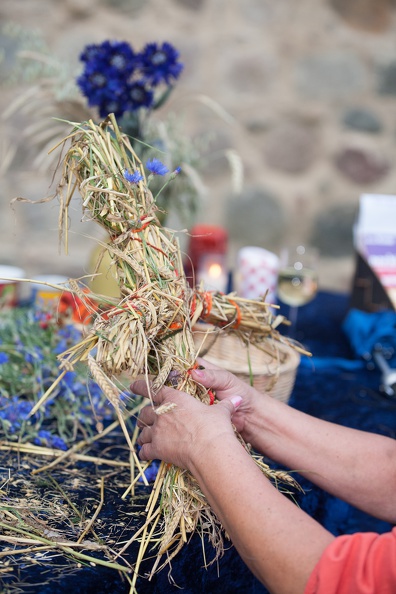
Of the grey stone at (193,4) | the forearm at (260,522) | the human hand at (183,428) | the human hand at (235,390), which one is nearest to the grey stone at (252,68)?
the grey stone at (193,4)

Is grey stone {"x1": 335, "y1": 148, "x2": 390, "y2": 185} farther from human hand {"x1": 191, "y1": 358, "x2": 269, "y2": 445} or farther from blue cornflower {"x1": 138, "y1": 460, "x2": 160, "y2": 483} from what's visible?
blue cornflower {"x1": 138, "y1": 460, "x2": 160, "y2": 483}

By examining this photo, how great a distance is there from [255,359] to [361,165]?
1636 mm

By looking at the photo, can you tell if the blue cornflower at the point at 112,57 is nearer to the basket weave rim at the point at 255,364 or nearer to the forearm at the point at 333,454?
the basket weave rim at the point at 255,364

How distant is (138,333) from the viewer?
0.84m

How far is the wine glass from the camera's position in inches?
65.2

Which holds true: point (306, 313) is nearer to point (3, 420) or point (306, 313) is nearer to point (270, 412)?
point (270, 412)

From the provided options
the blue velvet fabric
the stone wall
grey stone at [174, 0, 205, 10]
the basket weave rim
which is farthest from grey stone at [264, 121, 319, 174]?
the basket weave rim

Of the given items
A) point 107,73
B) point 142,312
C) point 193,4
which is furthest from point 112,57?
point 193,4

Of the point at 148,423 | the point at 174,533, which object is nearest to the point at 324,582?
the point at 174,533

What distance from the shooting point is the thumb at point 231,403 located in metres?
0.90

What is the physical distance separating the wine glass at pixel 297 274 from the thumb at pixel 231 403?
2.43 feet

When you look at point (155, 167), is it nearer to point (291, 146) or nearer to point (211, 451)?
point (211, 451)

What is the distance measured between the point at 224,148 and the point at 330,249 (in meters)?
0.62

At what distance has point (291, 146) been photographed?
2582 mm
